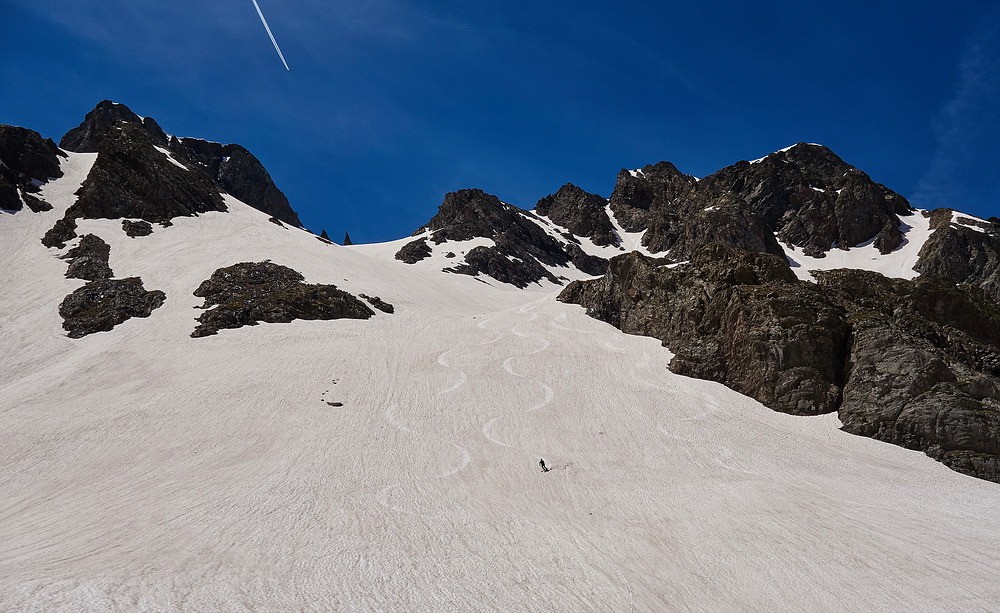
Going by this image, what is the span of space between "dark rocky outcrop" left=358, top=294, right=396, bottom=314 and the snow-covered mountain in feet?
3.90

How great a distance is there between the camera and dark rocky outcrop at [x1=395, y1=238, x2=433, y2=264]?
120 meters

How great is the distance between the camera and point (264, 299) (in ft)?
156

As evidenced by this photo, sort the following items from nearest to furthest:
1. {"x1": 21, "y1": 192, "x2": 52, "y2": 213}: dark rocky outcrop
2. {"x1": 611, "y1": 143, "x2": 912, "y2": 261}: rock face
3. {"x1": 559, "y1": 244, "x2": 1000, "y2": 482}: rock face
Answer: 1. {"x1": 559, "y1": 244, "x2": 1000, "y2": 482}: rock face
2. {"x1": 21, "y1": 192, "x2": 52, "y2": 213}: dark rocky outcrop
3. {"x1": 611, "y1": 143, "x2": 912, "y2": 261}: rock face

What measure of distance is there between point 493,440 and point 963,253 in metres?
154

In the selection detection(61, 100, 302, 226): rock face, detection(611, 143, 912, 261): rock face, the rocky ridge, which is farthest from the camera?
detection(611, 143, 912, 261): rock face

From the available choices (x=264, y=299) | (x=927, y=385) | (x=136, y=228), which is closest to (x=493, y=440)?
(x=927, y=385)

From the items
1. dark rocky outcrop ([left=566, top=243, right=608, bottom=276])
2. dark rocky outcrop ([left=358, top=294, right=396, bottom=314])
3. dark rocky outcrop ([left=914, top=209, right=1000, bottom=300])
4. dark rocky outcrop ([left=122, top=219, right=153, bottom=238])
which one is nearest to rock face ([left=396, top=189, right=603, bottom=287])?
dark rocky outcrop ([left=566, top=243, right=608, bottom=276])

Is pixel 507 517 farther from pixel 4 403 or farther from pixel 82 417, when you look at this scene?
pixel 4 403

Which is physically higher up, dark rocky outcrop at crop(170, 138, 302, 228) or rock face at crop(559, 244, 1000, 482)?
dark rocky outcrop at crop(170, 138, 302, 228)

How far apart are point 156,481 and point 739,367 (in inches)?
1195

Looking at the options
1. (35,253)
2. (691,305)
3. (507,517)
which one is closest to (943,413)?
(691,305)

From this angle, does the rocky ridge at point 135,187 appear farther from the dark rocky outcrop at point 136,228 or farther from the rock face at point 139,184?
the dark rocky outcrop at point 136,228

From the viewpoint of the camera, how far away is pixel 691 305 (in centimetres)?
3697

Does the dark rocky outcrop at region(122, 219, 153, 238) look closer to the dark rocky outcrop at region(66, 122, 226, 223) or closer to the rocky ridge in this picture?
the rocky ridge
